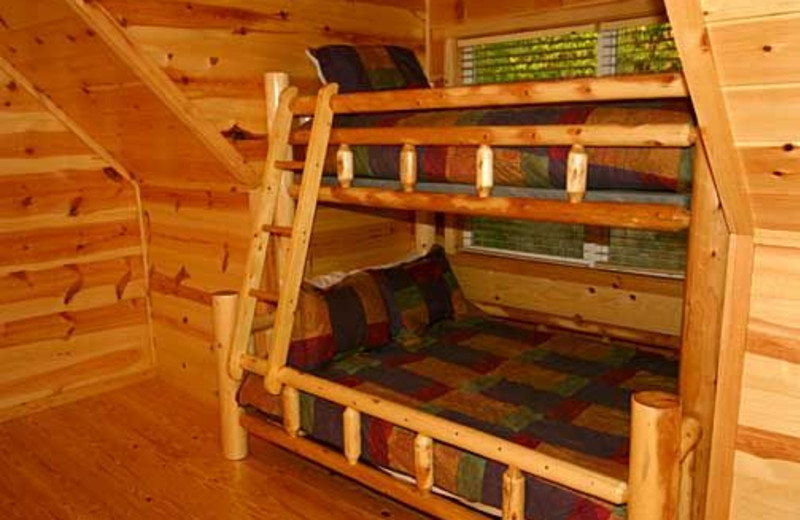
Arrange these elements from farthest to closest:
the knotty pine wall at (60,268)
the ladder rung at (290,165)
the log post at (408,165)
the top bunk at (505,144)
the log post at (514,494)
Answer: the knotty pine wall at (60,268), the ladder rung at (290,165), the log post at (408,165), the log post at (514,494), the top bunk at (505,144)

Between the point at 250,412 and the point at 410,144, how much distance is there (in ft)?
4.06

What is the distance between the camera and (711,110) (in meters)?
1.20

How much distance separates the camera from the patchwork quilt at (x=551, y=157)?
1562mm

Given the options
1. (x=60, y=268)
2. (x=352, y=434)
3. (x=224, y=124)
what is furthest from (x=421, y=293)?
(x=60, y=268)

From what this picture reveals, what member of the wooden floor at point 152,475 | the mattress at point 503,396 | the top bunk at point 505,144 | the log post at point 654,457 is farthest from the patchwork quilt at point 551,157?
the wooden floor at point 152,475

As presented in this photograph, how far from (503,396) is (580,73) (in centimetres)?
148

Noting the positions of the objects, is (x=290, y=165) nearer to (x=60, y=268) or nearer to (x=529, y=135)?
(x=529, y=135)

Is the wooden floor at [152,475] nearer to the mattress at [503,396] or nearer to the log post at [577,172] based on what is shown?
the mattress at [503,396]

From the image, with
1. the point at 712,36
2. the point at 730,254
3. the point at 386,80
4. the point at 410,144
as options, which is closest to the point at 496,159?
the point at 410,144

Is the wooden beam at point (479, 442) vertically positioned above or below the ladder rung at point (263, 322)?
below

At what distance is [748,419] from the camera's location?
1.49 metres

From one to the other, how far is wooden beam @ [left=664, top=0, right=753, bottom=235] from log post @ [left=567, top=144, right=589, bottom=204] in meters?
0.34

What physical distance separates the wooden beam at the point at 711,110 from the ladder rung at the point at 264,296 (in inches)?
58.9

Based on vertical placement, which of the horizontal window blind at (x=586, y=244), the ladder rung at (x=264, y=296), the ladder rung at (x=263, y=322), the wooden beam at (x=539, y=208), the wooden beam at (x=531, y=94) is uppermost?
the wooden beam at (x=531, y=94)
